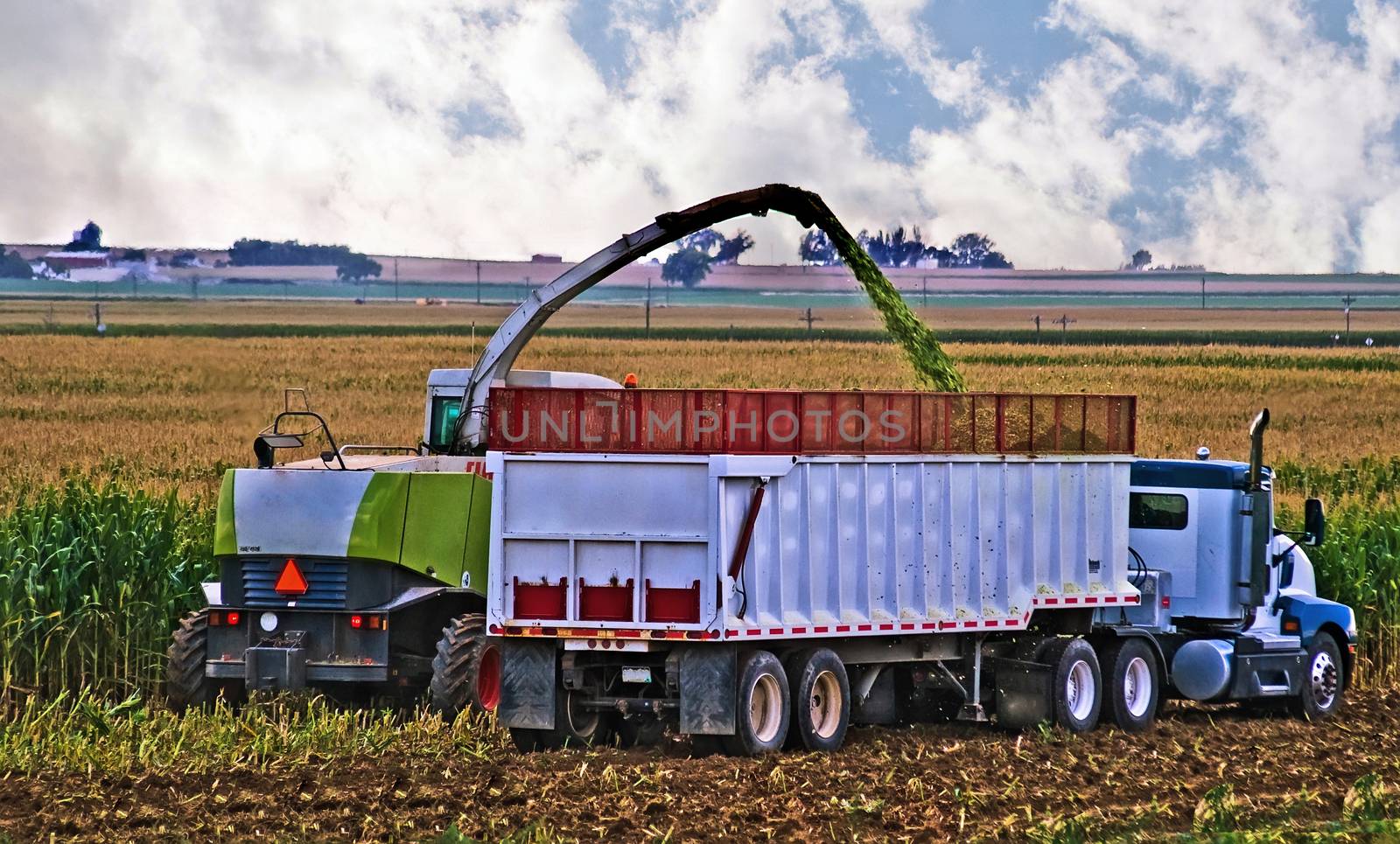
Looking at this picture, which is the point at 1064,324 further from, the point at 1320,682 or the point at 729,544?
the point at 729,544

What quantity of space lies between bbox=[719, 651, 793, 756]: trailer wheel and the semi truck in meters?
0.02

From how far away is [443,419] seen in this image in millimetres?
19047

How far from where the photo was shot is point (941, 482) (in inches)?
611

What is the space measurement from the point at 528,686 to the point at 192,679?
3.14m

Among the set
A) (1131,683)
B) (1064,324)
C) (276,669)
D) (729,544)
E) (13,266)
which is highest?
(13,266)

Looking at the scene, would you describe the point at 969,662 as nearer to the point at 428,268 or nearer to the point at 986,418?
the point at 986,418

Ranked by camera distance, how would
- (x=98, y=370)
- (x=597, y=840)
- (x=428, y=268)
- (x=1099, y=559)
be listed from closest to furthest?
(x=597, y=840) → (x=1099, y=559) → (x=98, y=370) → (x=428, y=268)

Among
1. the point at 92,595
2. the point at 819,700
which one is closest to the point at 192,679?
the point at 92,595

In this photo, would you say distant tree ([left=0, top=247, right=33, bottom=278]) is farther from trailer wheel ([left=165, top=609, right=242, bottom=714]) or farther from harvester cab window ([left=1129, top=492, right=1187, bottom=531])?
harvester cab window ([left=1129, top=492, right=1187, bottom=531])

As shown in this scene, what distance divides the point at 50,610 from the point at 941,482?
312 inches

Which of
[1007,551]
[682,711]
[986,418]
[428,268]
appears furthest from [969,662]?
[428,268]

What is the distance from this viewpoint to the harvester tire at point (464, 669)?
587 inches

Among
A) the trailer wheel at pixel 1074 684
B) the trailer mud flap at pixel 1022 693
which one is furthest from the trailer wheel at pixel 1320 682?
the trailer mud flap at pixel 1022 693

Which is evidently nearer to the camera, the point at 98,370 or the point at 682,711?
the point at 682,711
